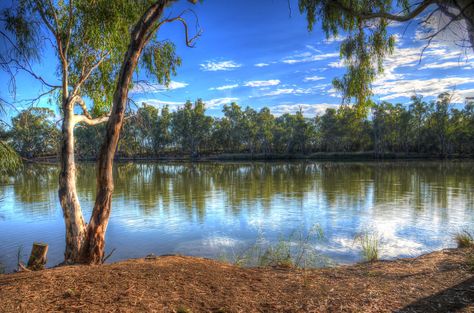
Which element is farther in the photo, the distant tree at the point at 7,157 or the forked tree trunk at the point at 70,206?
the forked tree trunk at the point at 70,206

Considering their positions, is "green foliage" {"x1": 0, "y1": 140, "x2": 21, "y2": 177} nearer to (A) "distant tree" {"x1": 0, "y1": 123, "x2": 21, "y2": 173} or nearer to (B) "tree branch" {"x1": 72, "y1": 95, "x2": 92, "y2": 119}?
(A) "distant tree" {"x1": 0, "y1": 123, "x2": 21, "y2": 173}

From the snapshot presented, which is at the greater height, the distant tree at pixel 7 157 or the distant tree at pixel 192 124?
the distant tree at pixel 192 124

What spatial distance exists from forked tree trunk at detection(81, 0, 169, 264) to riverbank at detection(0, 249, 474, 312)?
105 centimetres

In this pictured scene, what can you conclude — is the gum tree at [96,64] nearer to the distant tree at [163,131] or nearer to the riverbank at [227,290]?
the riverbank at [227,290]

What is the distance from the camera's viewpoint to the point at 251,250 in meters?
7.57

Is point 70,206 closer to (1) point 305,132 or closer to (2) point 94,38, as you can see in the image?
(2) point 94,38

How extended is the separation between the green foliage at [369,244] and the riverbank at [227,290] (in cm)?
170

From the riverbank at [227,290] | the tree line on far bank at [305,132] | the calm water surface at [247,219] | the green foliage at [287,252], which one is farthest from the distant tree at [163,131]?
the riverbank at [227,290]

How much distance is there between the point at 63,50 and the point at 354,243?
738cm

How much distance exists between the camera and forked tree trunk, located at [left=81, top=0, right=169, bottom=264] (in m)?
5.08

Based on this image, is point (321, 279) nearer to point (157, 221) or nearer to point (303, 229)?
point (303, 229)

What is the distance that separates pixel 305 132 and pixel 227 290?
211 feet

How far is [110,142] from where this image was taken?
5.07 meters

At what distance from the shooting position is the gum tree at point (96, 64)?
5121 millimetres
